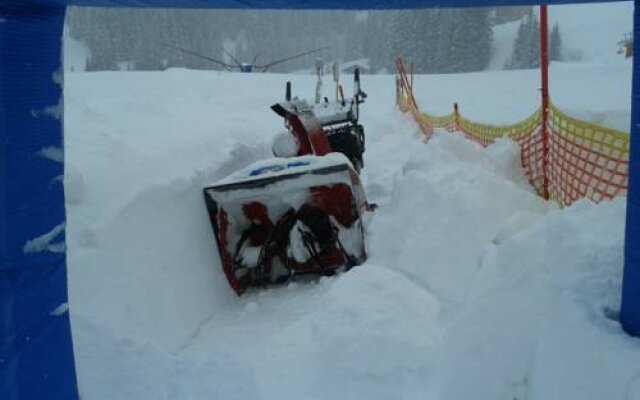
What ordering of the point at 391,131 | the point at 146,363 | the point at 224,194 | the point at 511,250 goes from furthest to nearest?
the point at 391,131
the point at 224,194
the point at 146,363
the point at 511,250

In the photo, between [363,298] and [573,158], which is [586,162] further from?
[363,298]

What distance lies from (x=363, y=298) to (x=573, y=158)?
244cm

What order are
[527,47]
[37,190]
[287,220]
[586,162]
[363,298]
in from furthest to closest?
[527,47], [287,220], [586,162], [363,298], [37,190]

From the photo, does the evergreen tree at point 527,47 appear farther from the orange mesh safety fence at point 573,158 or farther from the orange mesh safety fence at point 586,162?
the orange mesh safety fence at point 586,162

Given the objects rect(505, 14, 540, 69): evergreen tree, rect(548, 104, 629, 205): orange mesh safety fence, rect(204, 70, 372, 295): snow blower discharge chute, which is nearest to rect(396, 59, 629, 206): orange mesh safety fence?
rect(548, 104, 629, 205): orange mesh safety fence

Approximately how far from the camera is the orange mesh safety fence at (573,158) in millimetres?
4262

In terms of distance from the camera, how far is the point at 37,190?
2.49m

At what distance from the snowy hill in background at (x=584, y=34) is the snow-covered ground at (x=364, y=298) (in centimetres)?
5228

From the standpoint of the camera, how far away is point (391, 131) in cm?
1670

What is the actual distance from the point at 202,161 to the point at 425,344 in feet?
12.2

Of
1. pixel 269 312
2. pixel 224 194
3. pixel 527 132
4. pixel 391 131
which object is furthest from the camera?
pixel 391 131

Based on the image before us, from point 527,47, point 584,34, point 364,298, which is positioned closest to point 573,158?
point 364,298

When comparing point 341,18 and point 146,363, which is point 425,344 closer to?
point 146,363

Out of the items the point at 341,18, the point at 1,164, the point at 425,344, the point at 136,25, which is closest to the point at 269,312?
the point at 425,344
